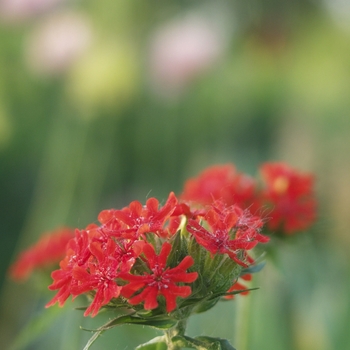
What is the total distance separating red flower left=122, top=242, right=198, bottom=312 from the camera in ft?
1.38

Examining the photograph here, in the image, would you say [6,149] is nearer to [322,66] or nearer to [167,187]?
[167,187]

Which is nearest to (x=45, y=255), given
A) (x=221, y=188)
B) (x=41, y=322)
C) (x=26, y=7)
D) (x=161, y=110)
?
(x=41, y=322)

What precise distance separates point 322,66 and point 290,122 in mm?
441

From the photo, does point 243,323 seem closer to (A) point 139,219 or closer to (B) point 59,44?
(A) point 139,219

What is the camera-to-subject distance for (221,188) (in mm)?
747

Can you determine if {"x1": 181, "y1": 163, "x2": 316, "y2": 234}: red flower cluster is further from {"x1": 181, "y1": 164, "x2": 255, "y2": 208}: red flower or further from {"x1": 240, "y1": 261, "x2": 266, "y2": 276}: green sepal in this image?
{"x1": 240, "y1": 261, "x2": 266, "y2": 276}: green sepal

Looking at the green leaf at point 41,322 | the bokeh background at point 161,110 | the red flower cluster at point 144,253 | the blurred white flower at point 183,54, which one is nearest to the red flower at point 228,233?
the red flower cluster at point 144,253

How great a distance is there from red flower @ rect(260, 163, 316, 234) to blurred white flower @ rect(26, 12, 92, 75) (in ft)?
4.06

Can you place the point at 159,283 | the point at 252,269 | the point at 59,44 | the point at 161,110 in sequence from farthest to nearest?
the point at 161,110 < the point at 59,44 < the point at 252,269 < the point at 159,283

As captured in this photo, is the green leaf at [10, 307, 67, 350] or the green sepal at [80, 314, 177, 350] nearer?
the green sepal at [80, 314, 177, 350]

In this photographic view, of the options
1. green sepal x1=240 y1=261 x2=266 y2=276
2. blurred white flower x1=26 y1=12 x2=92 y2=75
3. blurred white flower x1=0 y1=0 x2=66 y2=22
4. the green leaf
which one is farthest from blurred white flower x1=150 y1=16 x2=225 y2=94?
green sepal x1=240 y1=261 x2=266 y2=276

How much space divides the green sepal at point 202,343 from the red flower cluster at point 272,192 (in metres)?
0.29

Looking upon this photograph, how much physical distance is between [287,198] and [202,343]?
35 cm

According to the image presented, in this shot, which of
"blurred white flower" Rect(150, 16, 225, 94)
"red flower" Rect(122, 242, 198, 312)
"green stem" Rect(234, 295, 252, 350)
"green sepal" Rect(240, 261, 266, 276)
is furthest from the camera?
"blurred white flower" Rect(150, 16, 225, 94)
